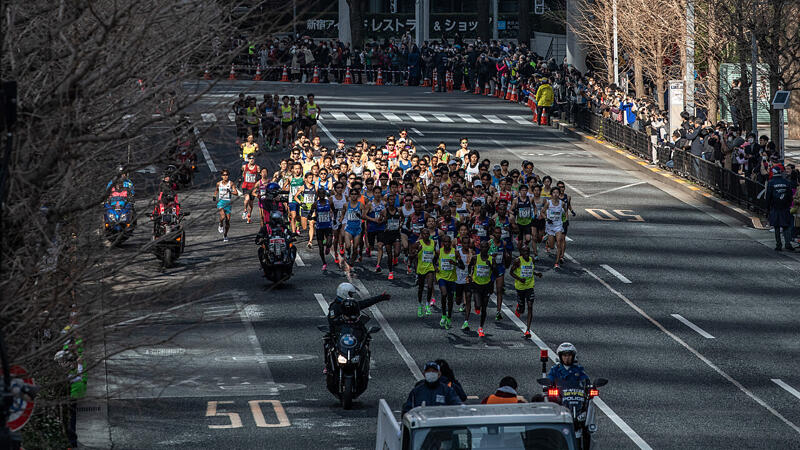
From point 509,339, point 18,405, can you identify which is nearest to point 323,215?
point 509,339

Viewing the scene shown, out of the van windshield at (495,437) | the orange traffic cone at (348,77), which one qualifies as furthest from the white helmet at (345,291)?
the orange traffic cone at (348,77)

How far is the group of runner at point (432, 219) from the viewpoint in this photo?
25.1 metres

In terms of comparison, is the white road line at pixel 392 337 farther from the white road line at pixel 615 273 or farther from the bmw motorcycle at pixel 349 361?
Result: the white road line at pixel 615 273

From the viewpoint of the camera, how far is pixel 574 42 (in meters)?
62.4

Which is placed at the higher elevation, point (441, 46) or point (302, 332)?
point (441, 46)

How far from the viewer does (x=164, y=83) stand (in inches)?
490

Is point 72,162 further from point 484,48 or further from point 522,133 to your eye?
point 484,48

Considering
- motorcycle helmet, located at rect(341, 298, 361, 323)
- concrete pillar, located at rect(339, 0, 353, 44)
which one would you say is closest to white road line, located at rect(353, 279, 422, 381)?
motorcycle helmet, located at rect(341, 298, 361, 323)

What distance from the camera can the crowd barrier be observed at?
118ft

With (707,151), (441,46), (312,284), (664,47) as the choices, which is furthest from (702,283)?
(441,46)

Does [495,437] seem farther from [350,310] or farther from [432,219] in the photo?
[432,219]

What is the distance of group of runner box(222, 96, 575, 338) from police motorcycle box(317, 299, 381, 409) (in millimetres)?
4849

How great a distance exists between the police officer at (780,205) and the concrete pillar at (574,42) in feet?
97.0

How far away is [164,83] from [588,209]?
84.9 ft
